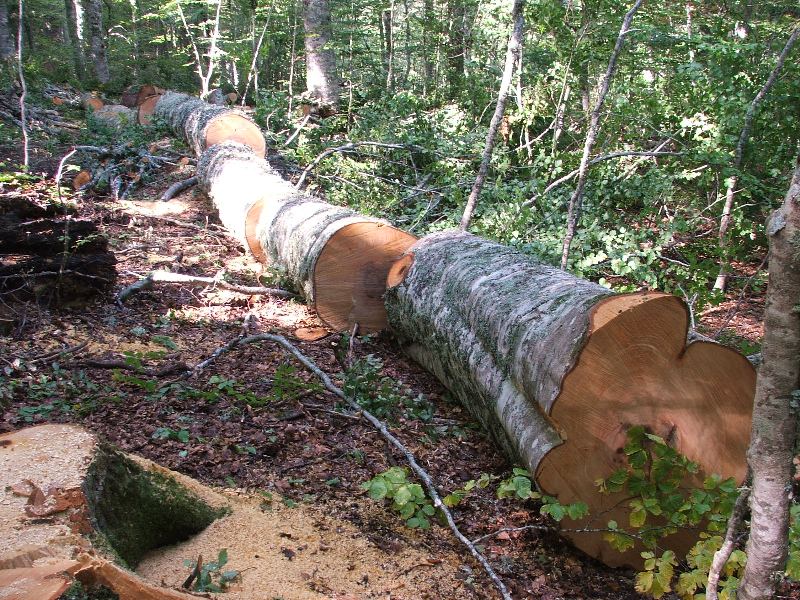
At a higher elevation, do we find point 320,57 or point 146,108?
point 320,57

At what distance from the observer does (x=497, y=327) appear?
10.9 ft

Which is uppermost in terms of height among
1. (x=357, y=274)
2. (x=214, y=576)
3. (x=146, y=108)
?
(x=146, y=108)

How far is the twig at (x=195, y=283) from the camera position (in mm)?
4895

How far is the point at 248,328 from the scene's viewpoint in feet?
15.2

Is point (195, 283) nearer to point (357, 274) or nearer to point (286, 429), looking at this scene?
point (357, 274)

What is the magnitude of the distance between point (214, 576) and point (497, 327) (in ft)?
6.22

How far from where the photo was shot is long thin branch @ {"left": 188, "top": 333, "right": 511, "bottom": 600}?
98.0 inches

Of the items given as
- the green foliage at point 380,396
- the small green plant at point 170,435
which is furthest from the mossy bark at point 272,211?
the small green plant at point 170,435

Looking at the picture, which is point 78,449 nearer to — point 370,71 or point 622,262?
point 622,262

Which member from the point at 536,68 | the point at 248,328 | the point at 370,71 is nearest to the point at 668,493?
the point at 248,328

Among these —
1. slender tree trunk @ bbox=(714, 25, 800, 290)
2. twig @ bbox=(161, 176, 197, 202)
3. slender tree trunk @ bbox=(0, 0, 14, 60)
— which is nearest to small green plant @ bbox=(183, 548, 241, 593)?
slender tree trunk @ bbox=(714, 25, 800, 290)

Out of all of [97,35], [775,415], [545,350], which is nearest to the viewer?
[775,415]

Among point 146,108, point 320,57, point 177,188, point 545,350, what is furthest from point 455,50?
point 545,350

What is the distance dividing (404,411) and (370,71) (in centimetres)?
1274
